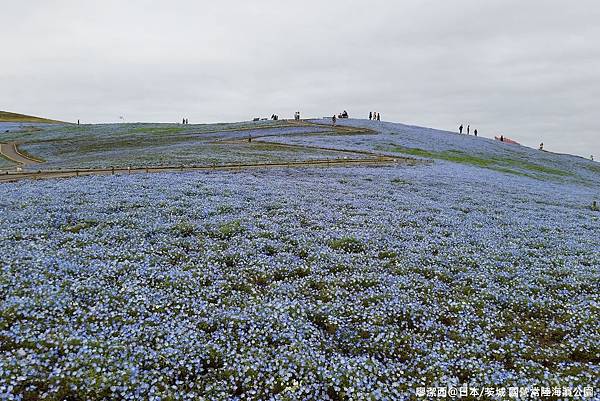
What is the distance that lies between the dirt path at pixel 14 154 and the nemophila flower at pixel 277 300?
33424 millimetres

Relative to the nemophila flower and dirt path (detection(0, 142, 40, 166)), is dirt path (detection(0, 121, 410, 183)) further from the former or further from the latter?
the nemophila flower

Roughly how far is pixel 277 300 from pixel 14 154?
58.3 meters

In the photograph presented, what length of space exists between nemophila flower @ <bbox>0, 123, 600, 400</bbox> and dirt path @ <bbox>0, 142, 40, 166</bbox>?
33.4 m

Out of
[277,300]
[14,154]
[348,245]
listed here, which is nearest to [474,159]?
[348,245]

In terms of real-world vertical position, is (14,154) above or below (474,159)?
below

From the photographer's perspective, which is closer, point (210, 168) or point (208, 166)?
point (210, 168)

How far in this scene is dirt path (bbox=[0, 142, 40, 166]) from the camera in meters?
47.2

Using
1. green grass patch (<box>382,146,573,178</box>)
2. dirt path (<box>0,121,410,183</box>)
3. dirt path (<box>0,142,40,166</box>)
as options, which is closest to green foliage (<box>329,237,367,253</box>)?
dirt path (<box>0,121,410,183</box>)

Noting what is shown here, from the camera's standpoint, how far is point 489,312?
10359 millimetres

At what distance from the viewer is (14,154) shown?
53.4 m

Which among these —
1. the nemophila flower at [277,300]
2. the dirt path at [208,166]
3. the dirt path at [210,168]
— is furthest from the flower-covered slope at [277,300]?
the dirt path at [208,166]

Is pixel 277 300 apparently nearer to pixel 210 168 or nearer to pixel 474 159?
pixel 210 168

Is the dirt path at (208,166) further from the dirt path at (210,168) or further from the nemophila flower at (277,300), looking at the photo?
the nemophila flower at (277,300)

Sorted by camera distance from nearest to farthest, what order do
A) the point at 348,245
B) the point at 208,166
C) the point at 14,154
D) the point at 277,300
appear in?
the point at 277,300 → the point at 348,245 → the point at 208,166 → the point at 14,154
